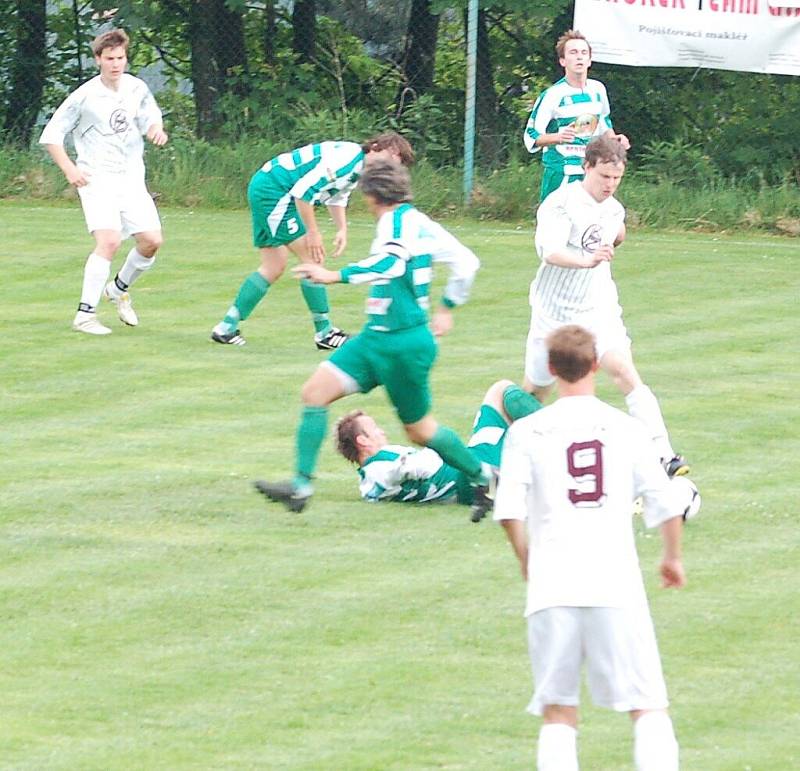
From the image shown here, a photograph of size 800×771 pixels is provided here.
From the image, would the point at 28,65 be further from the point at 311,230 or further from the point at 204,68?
the point at 311,230

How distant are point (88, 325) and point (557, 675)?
8.77 meters

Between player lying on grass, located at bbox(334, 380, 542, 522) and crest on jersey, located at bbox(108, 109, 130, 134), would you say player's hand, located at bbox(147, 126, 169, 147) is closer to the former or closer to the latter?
crest on jersey, located at bbox(108, 109, 130, 134)

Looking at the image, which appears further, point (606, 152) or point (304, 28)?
point (304, 28)

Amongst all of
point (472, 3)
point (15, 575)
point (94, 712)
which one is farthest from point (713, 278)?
point (94, 712)

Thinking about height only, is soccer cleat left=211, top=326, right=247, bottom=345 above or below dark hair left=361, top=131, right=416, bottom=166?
below

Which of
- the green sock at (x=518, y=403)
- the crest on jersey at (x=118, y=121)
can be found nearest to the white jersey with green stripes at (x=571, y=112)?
the crest on jersey at (x=118, y=121)

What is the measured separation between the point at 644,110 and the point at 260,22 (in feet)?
15.8

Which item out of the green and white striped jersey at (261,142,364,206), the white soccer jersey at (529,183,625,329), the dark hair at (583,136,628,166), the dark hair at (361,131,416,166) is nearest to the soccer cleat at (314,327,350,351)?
the green and white striped jersey at (261,142,364,206)

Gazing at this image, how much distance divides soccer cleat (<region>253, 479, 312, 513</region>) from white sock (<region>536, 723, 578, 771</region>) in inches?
126

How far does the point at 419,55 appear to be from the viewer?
22.5 m

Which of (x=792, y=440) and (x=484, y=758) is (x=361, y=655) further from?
(x=792, y=440)

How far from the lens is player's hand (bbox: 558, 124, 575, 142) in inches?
603

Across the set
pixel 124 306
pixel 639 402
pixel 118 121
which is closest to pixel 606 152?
pixel 639 402

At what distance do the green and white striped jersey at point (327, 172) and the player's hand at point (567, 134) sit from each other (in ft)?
10.9
